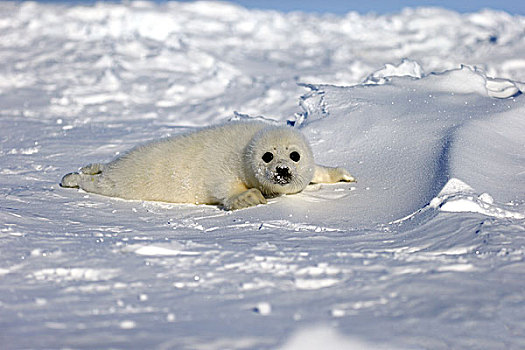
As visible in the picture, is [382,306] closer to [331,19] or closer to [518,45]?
[518,45]

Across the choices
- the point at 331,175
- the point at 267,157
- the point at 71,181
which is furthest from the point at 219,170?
the point at 71,181

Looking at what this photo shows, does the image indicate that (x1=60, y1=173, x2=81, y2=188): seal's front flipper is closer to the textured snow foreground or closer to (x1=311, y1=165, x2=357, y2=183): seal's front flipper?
the textured snow foreground

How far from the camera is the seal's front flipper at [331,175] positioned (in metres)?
3.48

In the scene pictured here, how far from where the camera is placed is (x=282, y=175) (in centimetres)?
321

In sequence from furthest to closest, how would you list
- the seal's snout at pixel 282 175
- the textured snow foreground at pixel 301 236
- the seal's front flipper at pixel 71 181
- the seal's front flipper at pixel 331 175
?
the seal's front flipper at pixel 71 181, the seal's front flipper at pixel 331 175, the seal's snout at pixel 282 175, the textured snow foreground at pixel 301 236

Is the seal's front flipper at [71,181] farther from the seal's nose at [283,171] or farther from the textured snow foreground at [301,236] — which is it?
the seal's nose at [283,171]

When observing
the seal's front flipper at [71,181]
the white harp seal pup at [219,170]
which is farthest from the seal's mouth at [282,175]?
the seal's front flipper at [71,181]

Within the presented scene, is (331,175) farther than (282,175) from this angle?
Yes

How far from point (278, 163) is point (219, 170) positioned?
0.37 metres

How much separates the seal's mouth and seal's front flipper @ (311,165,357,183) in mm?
319

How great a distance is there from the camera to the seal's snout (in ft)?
10.5

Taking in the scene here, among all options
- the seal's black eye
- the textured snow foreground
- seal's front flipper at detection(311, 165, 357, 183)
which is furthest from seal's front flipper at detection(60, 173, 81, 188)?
seal's front flipper at detection(311, 165, 357, 183)

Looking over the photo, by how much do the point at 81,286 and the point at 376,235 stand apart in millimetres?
1216

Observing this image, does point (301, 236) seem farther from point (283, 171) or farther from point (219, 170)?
point (219, 170)
